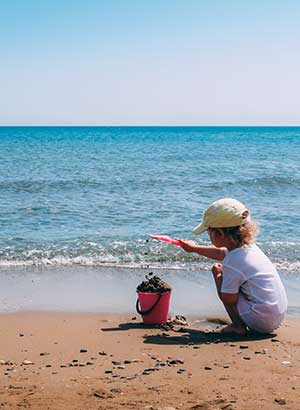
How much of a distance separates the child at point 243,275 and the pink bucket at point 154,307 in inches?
30.2

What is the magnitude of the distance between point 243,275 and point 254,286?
0.14 meters

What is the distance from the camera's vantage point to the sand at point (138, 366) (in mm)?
3793

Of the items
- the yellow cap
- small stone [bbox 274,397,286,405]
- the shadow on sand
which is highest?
the yellow cap

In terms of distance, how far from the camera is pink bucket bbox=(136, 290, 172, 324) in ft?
19.7

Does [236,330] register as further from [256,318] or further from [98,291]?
[98,291]

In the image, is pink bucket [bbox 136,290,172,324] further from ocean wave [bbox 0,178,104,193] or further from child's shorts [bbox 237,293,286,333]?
ocean wave [bbox 0,178,104,193]

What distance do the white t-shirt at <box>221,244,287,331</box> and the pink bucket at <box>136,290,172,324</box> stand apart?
0.79 m

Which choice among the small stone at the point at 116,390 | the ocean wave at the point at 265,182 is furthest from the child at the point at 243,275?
the ocean wave at the point at 265,182

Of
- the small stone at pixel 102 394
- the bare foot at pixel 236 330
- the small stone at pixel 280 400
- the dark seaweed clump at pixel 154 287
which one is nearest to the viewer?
the small stone at pixel 280 400

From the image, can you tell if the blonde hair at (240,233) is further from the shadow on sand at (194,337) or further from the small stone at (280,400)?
the small stone at (280,400)

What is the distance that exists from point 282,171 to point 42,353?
73.7 ft

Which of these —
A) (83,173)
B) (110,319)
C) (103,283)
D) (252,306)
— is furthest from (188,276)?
(83,173)

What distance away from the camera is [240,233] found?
541cm

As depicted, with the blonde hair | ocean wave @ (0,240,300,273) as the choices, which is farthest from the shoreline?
the blonde hair
